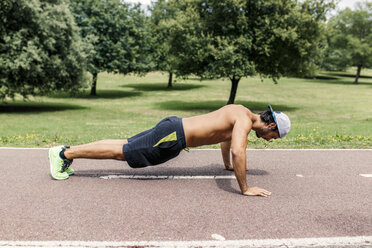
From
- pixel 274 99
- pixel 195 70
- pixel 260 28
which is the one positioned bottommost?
pixel 274 99

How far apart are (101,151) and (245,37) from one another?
16786mm

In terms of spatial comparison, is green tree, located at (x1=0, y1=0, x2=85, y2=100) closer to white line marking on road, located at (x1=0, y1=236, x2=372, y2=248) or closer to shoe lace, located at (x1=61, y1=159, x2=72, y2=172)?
shoe lace, located at (x1=61, y1=159, x2=72, y2=172)

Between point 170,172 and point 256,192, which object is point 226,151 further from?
point 256,192

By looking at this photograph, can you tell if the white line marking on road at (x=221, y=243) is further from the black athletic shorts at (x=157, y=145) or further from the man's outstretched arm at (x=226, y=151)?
the man's outstretched arm at (x=226, y=151)

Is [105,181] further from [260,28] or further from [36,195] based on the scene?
[260,28]

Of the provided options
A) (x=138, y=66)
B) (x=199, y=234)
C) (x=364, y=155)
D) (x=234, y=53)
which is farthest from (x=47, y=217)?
(x=138, y=66)

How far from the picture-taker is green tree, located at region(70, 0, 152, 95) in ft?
99.2

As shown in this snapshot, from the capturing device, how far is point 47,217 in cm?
364

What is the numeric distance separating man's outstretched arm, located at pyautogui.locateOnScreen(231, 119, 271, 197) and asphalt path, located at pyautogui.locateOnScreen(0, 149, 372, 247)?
0.42ft

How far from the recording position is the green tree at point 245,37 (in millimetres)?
19781

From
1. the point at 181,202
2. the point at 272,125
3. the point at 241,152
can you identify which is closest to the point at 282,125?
the point at 272,125

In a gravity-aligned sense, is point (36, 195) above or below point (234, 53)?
below

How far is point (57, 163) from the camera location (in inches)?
191

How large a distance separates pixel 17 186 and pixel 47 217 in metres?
1.28
